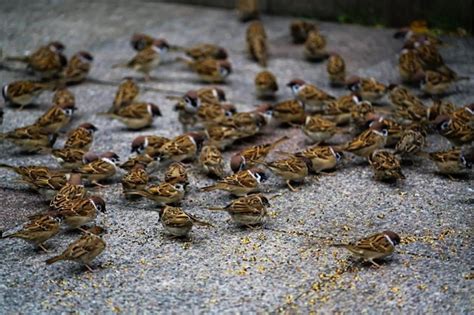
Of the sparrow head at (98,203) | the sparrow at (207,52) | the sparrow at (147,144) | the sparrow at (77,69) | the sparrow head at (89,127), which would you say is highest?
the sparrow head at (98,203)

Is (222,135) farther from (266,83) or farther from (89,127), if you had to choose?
(266,83)

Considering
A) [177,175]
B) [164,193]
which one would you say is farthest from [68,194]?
[177,175]

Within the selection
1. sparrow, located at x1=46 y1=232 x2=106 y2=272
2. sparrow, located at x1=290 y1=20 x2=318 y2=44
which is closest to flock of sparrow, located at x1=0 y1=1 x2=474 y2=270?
sparrow, located at x1=46 y1=232 x2=106 y2=272

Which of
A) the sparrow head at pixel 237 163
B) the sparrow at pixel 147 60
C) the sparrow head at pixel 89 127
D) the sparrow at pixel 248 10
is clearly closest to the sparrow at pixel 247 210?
the sparrow head at pixel 237 163

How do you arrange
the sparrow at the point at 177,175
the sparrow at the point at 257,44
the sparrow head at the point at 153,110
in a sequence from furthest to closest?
the sparrow at the point at 257,44
the sparrow head at the point at 153,110
the sparrow at the point at 177,175

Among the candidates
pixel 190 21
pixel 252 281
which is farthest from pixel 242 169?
pixel 190 21

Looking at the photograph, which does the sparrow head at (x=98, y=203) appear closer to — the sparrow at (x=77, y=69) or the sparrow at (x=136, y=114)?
the sparrow at (x=136, y=114)

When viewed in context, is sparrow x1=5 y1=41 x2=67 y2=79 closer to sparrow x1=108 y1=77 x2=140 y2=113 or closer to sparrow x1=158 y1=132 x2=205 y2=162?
sparrow x1=108 y1=77 x2=140 y2=113
